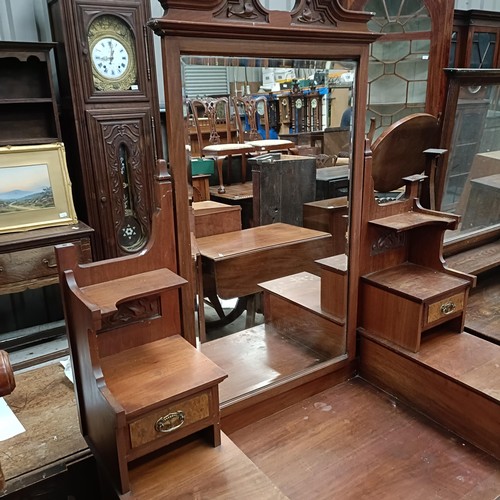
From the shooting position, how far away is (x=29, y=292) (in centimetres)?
263

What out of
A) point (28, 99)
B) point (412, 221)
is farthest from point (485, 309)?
point (28, 99)

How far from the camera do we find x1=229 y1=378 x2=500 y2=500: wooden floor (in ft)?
4.05

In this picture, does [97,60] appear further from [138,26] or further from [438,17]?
[438,17]

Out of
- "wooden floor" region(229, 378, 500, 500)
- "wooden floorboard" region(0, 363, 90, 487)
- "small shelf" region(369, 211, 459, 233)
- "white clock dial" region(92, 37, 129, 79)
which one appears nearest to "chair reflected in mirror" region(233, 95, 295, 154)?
"small shelf" region(369, 211, 459, 233)

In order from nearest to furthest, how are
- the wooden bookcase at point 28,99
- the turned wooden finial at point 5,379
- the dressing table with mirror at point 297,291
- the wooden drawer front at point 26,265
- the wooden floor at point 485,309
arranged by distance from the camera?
the turned wooden finial at point 5,379, the dressing table with mirror at point 297,291, the wooden floor at point 485,309, the wooden drawer front at point 26,265, the wooden bookcase at point 28,99

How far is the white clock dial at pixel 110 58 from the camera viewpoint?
7.67 feet

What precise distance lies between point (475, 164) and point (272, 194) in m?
1.43

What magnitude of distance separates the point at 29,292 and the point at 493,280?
8.29 ft

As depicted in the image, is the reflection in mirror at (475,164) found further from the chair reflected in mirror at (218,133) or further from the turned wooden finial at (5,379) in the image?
the turned wooden finial at (5,379)

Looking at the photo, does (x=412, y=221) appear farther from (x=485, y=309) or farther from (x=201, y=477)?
(x=201, y=477)

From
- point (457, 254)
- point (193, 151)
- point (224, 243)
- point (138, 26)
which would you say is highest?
point (138, 26)

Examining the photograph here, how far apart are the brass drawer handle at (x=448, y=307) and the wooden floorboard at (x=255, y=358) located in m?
0.45

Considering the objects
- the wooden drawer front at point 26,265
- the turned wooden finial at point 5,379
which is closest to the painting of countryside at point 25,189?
the wooden drawer front at point 26,265

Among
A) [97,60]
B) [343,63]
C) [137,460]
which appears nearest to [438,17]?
[343,63]
